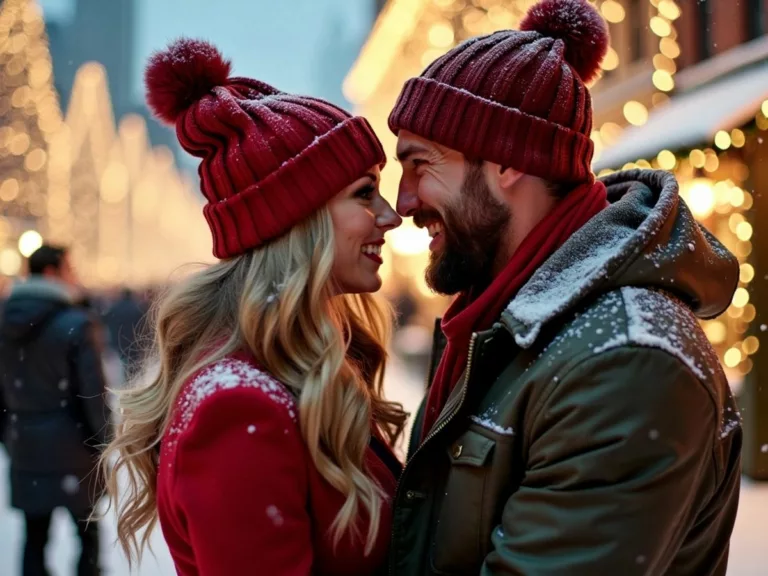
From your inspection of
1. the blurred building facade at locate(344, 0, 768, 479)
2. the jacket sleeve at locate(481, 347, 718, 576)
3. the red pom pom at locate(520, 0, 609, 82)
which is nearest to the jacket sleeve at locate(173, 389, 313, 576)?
the jacket sleeve at locate(481, 347, 718, 576)

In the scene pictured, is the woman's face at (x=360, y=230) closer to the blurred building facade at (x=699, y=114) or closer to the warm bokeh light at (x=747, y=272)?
the blurred building facade at (x=699, y=114)

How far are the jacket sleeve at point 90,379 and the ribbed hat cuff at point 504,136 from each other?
3.42 metres

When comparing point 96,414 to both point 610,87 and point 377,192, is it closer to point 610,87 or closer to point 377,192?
point 377,192

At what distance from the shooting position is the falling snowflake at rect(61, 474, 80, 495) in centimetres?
528

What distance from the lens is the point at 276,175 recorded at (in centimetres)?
260

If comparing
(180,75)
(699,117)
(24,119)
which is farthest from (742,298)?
(24,119)

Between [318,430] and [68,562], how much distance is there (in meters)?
4.90

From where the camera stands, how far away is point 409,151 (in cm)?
285

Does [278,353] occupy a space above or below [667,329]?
below

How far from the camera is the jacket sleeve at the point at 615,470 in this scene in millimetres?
1856

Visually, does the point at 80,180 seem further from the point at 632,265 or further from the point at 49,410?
the point at 632,265

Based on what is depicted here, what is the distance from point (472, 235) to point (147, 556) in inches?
204

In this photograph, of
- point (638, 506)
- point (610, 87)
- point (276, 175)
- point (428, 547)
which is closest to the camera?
point (638, 506)

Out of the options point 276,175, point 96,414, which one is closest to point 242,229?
point 276,175
